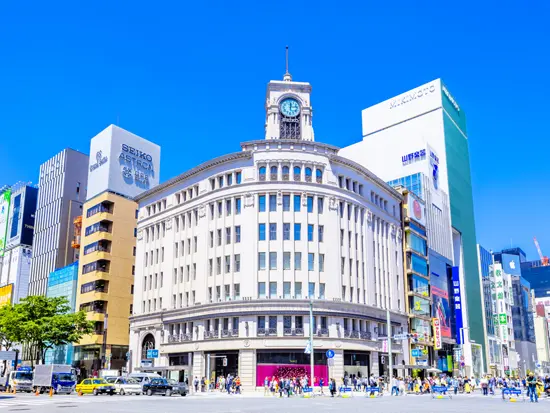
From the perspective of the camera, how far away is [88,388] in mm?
49781

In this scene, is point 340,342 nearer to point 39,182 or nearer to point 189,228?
point 189,228

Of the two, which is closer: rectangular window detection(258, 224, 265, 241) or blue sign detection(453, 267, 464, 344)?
rectangular window detection(258, 224, 265, 241)

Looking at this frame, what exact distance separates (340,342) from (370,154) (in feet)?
181

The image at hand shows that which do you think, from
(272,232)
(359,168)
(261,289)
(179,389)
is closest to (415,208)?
(359,168)

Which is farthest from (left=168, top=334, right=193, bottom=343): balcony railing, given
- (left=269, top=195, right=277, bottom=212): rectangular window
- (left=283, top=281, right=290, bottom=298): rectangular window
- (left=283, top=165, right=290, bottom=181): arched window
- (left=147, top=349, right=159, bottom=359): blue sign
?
(left=283, top=165, right=290, bottom=181): arched window

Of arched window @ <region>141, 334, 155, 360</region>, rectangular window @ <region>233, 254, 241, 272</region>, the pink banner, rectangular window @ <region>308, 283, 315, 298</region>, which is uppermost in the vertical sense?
rectangular window @ <region>233, 254, 241, 272</region>

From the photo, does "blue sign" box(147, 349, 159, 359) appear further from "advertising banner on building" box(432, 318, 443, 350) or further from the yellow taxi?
"advertising banner on building" box(432, 318, 443, 350)

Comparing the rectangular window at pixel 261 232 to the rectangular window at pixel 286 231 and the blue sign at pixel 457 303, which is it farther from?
the blue sign at pixel 457 303

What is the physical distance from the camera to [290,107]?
7669 centimetres

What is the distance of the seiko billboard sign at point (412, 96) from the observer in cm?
10838

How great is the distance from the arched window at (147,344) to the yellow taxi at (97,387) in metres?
19.3

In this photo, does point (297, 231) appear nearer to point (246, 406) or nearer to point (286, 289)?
point (286, 289)

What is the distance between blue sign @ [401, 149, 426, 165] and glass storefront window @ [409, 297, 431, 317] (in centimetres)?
2557

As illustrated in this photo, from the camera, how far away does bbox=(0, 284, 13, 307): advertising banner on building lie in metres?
117
